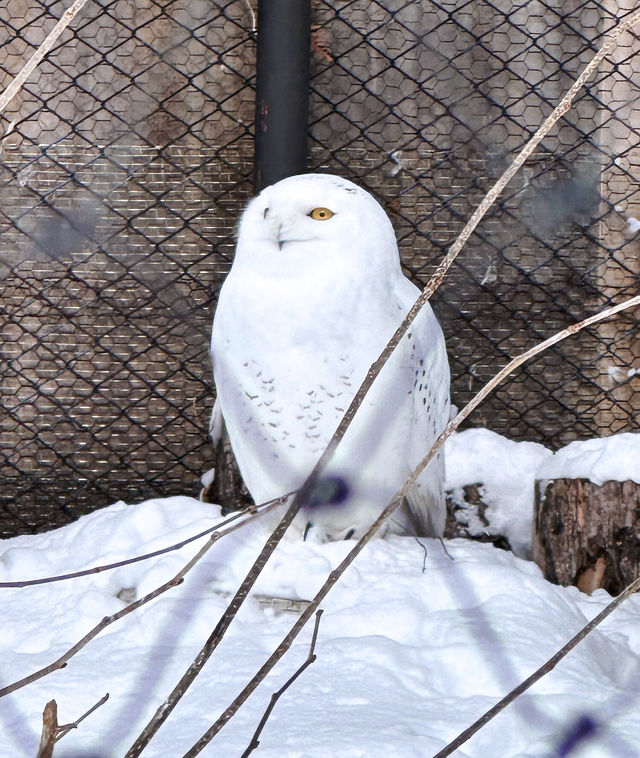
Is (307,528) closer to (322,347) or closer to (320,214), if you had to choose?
(322,347)

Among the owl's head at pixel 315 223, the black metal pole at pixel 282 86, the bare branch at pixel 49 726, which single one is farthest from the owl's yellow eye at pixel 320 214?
the bare branch at pixel 49 726

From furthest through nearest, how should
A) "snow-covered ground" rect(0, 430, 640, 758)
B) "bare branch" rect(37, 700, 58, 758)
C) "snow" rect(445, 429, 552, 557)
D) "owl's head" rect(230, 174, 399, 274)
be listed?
"snow" rect(445, 429, 552, 557), "owl's head" rect(230, 174, 399, 274), "snow-covered ground" rect(0, 430, 640, 758), "bare branch" rect(37, 700, 58, 758)

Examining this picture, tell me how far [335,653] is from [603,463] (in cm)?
73

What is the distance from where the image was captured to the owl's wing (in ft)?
5.08

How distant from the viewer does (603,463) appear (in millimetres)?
1643

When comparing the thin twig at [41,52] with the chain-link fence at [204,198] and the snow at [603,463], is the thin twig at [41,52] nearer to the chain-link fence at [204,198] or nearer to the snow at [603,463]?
the snow at [603,463]

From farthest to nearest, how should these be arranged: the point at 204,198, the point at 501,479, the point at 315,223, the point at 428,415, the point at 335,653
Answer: the point at 204,198, the point at 501,479, the point at 428,415, the point at 315,223, the point at 335,653

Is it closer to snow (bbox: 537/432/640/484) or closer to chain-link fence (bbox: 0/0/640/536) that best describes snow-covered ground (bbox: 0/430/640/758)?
snow (bbox: 537/432/640/484)

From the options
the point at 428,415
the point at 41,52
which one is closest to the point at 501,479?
the point at 428,415

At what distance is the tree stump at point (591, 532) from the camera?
1.63 meters

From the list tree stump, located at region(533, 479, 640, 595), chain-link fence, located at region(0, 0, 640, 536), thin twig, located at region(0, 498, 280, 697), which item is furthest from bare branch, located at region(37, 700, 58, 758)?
chain-link fence, located at region(0, 0, 640, 536)

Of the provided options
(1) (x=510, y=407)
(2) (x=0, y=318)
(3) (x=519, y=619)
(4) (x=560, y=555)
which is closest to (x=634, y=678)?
(3) (x=519, y=619)

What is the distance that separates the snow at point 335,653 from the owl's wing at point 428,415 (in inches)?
3.5

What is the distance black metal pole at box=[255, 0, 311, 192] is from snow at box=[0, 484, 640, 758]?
84 centimetres
